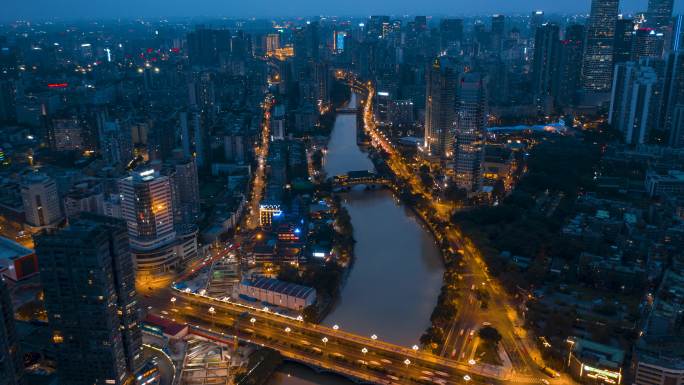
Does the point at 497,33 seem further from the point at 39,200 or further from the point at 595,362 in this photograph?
the point at 595,362

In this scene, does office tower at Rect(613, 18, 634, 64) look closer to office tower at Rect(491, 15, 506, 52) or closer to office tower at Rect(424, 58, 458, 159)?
office tower at Rect(424, 58, 458, 159)

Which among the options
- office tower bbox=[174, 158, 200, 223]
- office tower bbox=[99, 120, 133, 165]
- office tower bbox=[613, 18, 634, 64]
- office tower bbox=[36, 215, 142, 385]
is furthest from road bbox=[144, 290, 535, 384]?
office tower bbox=[613, 18, 634, 64]

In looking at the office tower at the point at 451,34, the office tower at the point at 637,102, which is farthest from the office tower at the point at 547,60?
the office tower at the point at 451,34

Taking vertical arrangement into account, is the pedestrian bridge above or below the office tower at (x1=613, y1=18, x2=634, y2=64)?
below

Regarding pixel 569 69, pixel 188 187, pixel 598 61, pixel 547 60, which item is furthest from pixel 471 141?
pixel 598 61

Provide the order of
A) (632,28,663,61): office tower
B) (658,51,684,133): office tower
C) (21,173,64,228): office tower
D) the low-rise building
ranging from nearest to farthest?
1. the low-rise building
2. (21,173,64,228): office tower
3. (658,51,684,133): office tower
4. (632,28,663,61): office tower

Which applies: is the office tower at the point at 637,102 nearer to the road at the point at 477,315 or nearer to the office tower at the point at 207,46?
the road at the point at 477,315

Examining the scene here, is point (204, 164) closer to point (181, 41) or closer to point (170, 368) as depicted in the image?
point (170, 368)

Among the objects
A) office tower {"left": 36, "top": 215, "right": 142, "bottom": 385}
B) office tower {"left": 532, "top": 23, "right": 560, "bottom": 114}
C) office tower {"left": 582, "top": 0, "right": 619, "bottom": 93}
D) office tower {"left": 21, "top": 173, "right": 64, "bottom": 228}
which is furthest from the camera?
office tower {"left": 582, "top": 0, "right": 619, "bottom": 93}
